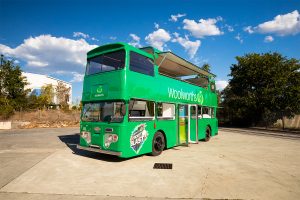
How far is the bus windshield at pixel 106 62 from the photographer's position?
7.86m

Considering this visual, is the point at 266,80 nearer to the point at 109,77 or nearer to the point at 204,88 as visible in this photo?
the point at 204,88

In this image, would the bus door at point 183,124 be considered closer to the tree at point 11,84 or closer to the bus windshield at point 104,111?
the bus windshield at point 104,111

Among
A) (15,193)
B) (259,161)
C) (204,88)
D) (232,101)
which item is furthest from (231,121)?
(15,193)

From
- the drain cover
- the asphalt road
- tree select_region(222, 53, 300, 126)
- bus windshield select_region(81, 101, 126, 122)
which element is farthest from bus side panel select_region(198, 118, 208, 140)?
→ tree select_region(222, 53, 300, 126)

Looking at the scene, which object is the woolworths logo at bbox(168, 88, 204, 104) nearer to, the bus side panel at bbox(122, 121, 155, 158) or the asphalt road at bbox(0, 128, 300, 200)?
the bus side panel at bbox(122, 121, 155, 158)

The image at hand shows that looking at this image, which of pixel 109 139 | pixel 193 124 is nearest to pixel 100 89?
pixel 109 139

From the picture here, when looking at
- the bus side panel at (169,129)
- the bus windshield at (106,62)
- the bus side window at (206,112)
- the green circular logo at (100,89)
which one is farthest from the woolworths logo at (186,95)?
the green circular logo at (100,89)

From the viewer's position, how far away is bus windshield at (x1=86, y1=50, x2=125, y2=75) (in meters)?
7.86

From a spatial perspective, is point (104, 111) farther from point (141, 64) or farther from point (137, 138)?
point (141, 64)

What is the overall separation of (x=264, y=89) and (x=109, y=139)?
24.6m

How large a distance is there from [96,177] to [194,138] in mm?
6812

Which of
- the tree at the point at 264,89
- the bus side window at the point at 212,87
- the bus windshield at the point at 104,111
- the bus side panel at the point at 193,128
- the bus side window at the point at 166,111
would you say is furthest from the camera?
the tree at the point at 264,89

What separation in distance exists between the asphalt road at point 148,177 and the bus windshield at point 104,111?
151 cm

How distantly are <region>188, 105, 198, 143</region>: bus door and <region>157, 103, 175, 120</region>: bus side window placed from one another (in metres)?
1.59
